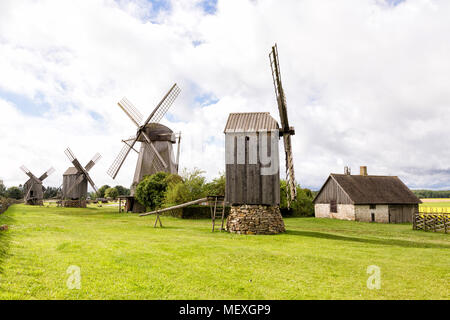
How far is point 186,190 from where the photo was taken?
32344mm

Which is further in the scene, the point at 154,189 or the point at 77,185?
the point at 77,185

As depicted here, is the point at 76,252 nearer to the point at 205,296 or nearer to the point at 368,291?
the point at 205,296

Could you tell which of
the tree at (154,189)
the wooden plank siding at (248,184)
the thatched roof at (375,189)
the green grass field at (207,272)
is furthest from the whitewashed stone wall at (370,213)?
the tree at (154,189)

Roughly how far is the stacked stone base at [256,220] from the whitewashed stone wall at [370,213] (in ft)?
56.6

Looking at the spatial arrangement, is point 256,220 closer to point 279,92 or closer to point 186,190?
point 279,92

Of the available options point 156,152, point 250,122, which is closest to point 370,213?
point 250,122

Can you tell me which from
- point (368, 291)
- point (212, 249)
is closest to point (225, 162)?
point (212, 249)

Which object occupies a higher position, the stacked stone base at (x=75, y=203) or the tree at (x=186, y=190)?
the tree at (x=186, y=190)

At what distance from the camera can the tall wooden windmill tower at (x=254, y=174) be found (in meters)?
16.5

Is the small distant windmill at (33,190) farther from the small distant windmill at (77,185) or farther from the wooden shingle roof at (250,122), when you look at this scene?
the wooden shingle roof at (250,122)

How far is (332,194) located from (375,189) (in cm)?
472

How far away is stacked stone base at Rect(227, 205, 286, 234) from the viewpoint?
1633 centimetres

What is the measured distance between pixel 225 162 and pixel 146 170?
25614 millimetres

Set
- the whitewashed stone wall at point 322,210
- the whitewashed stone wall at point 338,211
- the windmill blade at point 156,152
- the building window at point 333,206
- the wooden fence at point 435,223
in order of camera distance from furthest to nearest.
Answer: the windmill blade at point 156,152 < the whitewashed stone wall at point 322,210 < the building window at point 333,206 < the whitewashed stone wall at point 338,211 < the wooden fence at point 435,223
